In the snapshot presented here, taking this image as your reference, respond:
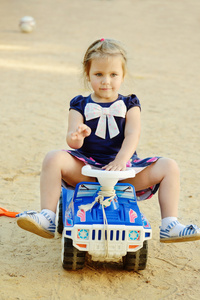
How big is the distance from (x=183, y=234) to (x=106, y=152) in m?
0.68

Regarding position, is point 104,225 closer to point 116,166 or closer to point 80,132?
point 116,166

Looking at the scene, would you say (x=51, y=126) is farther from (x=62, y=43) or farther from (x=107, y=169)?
(x=62, y=43)

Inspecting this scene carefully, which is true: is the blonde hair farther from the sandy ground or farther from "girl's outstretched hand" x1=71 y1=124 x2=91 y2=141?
"girl's outstretched hand" x1=71 y1=124 x2=91 y2=141

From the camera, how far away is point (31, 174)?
4.18 metres

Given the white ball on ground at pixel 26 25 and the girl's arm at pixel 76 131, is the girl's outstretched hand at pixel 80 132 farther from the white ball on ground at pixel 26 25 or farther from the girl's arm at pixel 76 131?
the white ball on ground at pixel 26 25

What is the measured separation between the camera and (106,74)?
288 centimetres

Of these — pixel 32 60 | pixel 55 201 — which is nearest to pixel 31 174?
pixel 55 201

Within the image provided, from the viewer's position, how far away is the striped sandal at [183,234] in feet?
8.34

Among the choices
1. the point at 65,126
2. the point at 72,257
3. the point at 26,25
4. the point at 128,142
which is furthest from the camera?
the point at 26,25

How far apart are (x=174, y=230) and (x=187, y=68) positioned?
7.27 m

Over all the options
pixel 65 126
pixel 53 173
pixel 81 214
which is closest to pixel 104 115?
pixel 53 173

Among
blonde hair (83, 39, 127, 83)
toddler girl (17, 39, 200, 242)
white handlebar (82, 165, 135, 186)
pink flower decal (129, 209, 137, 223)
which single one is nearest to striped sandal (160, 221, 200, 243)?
toddler girl (17, 39, 200, 242)

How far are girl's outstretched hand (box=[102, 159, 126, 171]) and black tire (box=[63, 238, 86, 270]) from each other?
426mm

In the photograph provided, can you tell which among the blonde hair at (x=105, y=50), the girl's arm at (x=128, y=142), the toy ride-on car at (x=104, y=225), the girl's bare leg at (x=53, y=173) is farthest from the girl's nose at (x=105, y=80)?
the toy ride-on car at (x=104, y=225)
